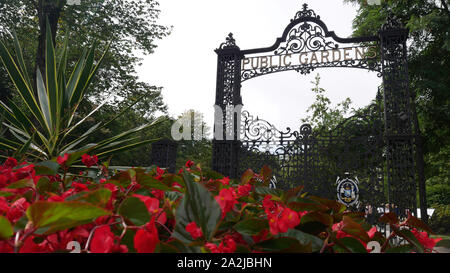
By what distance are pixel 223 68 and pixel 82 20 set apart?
26.3 ft

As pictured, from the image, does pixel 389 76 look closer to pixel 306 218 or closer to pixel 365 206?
pixel 365 206

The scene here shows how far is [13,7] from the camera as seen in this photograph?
456 inches

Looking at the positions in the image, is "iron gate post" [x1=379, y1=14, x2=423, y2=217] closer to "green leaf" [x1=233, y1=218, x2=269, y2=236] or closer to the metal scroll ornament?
the metal scroll ornament

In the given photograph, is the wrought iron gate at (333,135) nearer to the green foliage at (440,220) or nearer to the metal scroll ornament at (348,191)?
the metal scroll ornament at (348,191)

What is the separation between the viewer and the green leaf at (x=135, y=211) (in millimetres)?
466

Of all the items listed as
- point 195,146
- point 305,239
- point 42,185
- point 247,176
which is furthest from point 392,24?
point 195,146

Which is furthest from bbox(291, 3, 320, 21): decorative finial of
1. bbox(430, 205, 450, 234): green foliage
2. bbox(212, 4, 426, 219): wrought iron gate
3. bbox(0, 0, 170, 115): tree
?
bbox(430, 205, 450, 234): green foliage

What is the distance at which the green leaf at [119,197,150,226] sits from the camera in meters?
0.47

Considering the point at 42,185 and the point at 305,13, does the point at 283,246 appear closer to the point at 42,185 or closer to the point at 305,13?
the point at 42,185

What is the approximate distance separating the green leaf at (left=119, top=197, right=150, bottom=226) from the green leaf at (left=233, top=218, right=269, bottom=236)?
16cm

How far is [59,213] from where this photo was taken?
0.38 metres

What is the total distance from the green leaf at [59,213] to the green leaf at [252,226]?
23 cm

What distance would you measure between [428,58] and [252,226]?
1177 cm
